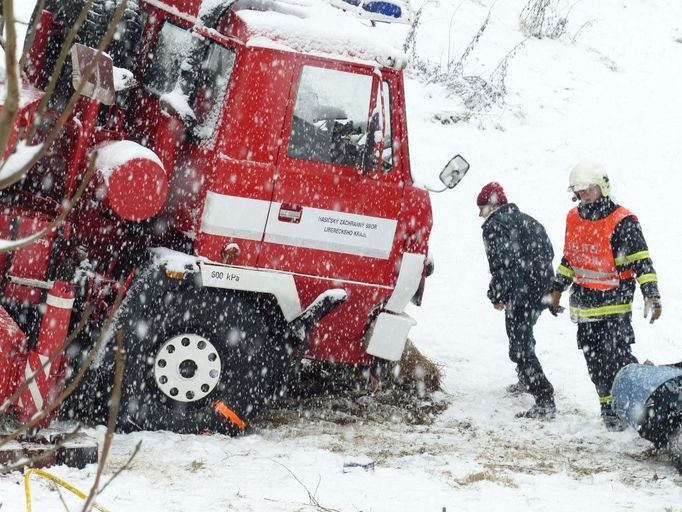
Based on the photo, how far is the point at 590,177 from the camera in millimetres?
6148

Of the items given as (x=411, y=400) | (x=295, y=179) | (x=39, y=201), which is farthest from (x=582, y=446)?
(x=39, y=201)

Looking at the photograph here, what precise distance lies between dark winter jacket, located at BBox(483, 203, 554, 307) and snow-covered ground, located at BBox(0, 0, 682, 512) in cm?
85

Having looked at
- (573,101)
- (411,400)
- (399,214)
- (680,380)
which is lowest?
(411,400)

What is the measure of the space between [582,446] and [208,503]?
2688mm

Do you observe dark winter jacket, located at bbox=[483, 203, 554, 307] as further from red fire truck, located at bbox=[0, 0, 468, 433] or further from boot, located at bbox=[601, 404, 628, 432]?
red fire truck, located at bbox=[0, 0, 468, 433]

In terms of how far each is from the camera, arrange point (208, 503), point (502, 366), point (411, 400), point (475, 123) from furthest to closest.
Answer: point (475, 123) → point (502, 366) → point (411, 400) → point (208, 503)

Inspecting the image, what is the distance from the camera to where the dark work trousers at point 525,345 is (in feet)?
21.6

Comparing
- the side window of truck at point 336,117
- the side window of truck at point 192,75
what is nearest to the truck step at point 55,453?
the side window of truck at point 192,75

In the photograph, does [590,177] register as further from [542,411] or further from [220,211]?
[220,211]

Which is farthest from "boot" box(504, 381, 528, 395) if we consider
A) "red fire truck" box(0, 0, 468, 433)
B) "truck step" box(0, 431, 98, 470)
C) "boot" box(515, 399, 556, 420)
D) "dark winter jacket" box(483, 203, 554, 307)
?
"truck step" box(0, 431, 98, 470)

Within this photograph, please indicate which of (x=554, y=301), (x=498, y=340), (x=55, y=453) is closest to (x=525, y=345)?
(x=554, y=301)

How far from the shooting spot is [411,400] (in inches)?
265

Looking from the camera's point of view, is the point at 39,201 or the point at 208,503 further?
the point at 39,201

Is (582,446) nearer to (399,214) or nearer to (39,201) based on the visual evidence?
(399,214)
